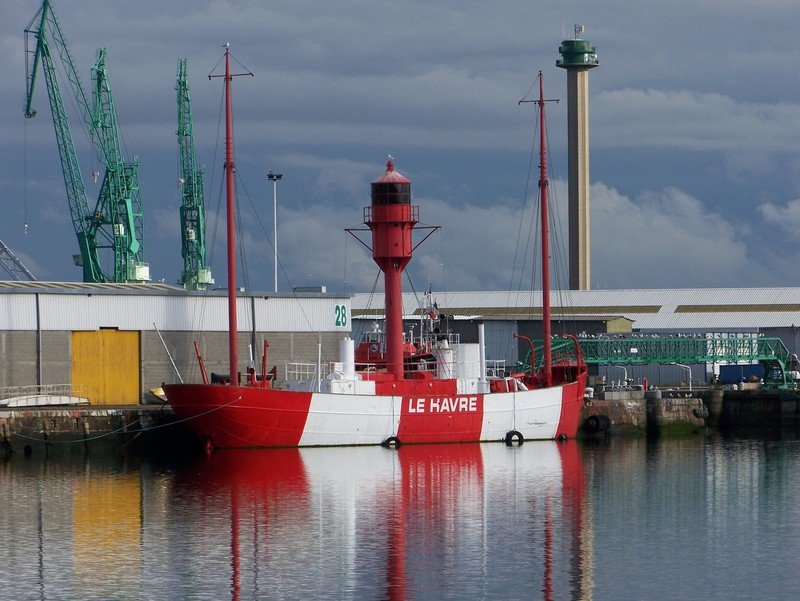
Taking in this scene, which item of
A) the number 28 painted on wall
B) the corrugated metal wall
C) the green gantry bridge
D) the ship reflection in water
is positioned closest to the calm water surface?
the ship reflection in water

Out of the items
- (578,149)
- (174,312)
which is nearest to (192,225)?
(578,149)

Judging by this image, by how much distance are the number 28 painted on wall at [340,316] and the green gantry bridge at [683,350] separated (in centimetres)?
1519

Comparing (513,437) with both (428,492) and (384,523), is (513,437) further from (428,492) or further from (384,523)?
(384,523)

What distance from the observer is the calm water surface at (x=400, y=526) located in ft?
98.5

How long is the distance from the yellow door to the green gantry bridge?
964 inches

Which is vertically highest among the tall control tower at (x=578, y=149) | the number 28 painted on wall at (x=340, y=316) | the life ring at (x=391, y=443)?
the tall control tower at (x=578, y=149)

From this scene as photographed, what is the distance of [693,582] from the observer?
99.3 feet

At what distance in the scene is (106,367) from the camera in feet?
191

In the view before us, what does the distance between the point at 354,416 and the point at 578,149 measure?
8084 centimetres

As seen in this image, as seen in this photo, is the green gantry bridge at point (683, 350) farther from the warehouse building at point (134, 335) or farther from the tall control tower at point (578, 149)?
the tall control tower at point (578, 149)

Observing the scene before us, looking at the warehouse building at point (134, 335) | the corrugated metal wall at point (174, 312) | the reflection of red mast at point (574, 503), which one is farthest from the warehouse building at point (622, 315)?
the reflection of red mast at point (574, 503)

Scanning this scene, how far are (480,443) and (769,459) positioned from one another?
34.7ft

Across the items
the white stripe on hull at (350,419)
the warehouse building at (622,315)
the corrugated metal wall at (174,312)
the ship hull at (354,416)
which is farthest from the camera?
the warehouse building at (622,315)

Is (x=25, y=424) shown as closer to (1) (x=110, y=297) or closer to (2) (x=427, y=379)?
(1) (x=110, y=297)
